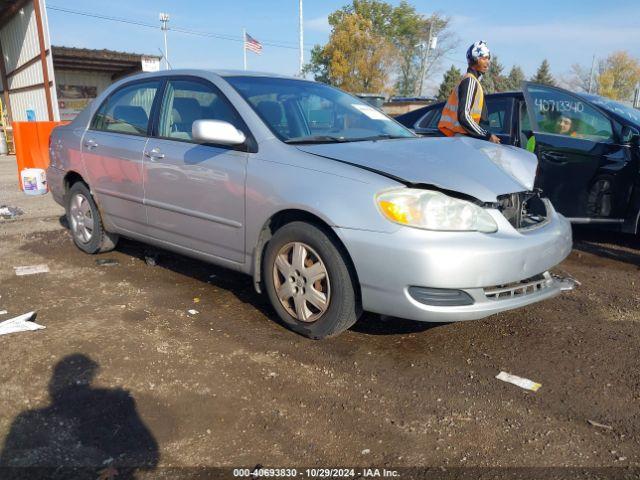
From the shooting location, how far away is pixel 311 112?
389cm

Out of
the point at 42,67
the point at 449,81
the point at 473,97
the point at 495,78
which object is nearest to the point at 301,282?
the point at 473,97

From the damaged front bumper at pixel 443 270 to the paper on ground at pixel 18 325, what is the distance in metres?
2.14

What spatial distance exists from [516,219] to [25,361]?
298 cm

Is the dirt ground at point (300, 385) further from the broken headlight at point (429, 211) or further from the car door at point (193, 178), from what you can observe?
the broken headlight at point (429, 211)

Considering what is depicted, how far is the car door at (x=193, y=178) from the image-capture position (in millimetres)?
3520

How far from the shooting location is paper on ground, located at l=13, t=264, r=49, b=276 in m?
4.70

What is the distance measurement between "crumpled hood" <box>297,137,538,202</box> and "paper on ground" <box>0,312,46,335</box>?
2094 mm

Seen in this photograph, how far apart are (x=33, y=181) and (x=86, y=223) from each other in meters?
4.47

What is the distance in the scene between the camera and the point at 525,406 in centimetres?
259

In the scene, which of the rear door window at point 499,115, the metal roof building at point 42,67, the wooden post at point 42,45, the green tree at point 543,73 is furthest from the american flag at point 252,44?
the green tree at point 543,73

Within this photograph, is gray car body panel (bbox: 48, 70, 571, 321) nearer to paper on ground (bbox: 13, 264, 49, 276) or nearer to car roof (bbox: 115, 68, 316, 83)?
car roof (bbox: 115, 68, 316, 83)

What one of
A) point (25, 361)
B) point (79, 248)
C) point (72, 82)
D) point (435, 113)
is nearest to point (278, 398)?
point (25, 361)

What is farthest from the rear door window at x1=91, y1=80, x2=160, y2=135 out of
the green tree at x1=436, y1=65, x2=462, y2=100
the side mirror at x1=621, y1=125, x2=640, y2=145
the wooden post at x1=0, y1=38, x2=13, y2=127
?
the green tree at x1=436, y1=65, x2=462, y2=100

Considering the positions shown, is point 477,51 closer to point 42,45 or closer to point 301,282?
point 301,282
